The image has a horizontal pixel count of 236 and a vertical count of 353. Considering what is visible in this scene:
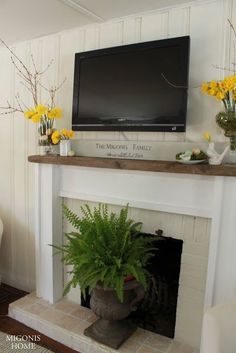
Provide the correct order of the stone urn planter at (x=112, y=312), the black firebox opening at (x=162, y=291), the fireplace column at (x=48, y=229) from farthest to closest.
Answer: the fireplace column at (x=48, y=229) → the black firebox opening at (x=162, y=291) → the stone urn planter at (x=112, y=312)

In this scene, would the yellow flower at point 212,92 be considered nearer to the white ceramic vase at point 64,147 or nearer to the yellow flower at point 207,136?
the yellow flower at point 207,136

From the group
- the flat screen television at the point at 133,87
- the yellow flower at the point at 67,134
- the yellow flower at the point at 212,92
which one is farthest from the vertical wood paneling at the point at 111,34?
the yellow flower at the point at 212,92

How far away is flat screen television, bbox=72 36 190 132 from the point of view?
1722 mm

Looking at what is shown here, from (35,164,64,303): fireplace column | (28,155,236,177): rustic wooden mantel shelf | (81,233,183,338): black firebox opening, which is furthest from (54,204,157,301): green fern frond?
(35,164,64,303): fireplace column

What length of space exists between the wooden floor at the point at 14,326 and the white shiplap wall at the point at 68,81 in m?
0.11

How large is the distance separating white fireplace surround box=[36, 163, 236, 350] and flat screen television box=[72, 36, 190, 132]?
32cm

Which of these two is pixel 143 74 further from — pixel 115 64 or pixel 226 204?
pixel 226 204

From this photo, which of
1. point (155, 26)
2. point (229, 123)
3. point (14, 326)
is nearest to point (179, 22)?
point (155, 26)

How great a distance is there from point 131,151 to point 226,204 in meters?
0.67

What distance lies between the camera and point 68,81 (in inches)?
88.4

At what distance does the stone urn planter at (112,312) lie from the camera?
179 centimetres

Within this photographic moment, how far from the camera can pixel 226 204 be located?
159 cm

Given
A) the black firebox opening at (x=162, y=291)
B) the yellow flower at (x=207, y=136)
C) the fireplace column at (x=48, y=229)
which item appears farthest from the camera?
the fireplace column at (x=48, y=229)

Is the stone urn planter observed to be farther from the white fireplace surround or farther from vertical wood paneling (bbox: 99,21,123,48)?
vertical wood paneling (bbox: 99,21,123,48)
